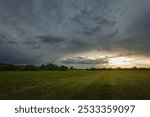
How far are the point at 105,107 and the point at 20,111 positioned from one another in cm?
408

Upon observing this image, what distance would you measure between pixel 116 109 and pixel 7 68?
13008 cm

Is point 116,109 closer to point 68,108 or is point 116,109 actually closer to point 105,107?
point 105,107

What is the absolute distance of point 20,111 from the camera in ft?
30.1

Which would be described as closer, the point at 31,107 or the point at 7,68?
the point at 31,107

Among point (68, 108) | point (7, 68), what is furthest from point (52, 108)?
point (7, 68)

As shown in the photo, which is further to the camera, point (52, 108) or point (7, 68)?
point (7, 68)

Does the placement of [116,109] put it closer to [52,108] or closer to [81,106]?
[81,106]

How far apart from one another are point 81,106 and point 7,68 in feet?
424

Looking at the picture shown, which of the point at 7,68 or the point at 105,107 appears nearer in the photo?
the point at 105,107

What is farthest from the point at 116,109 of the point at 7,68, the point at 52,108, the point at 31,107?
the point at 7,68

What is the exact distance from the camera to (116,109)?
9195 millimetres

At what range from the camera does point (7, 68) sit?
5123 inches

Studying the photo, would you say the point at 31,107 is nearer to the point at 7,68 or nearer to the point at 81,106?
the point at 81,106

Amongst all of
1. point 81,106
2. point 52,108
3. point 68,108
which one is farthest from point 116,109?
point 52,108
